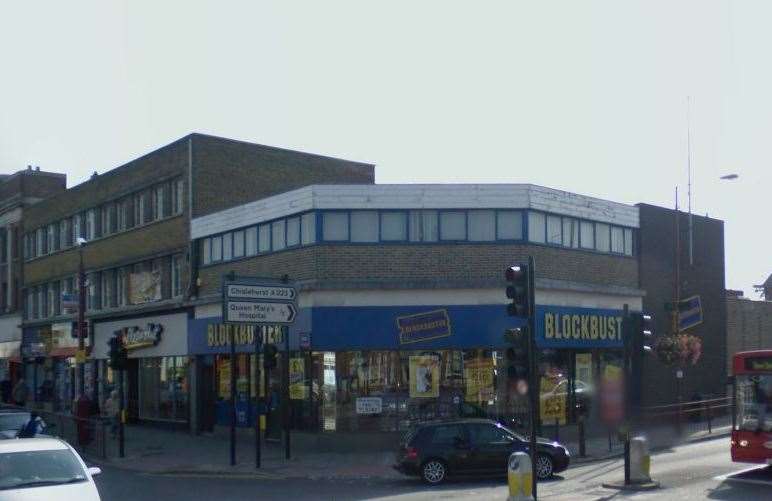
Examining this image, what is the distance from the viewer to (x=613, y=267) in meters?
33.2

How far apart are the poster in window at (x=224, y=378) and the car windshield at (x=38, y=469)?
18.5m

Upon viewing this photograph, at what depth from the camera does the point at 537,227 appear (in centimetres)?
2988

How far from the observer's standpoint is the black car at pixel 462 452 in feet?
71.5

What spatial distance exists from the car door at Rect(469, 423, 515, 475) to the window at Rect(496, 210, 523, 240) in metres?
8.59

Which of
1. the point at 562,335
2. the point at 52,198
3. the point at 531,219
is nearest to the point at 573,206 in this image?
the point at 531,219

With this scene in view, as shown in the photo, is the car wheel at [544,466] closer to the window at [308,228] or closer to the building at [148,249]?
the window at [308,228]

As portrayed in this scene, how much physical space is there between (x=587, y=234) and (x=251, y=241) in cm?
1094

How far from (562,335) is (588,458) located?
5359 mm

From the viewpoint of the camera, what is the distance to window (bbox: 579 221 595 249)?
31.8 metres

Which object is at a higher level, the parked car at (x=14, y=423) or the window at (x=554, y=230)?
the window at (x=554, y=230)

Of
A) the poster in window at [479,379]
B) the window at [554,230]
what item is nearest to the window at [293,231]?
the poster in window at [479,379]

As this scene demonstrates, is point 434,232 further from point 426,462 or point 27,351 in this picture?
point 27,351

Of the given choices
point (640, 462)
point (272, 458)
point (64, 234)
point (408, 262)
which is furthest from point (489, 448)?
point (64, 234)

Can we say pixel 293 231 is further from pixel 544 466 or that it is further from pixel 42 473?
pixel 42 473
